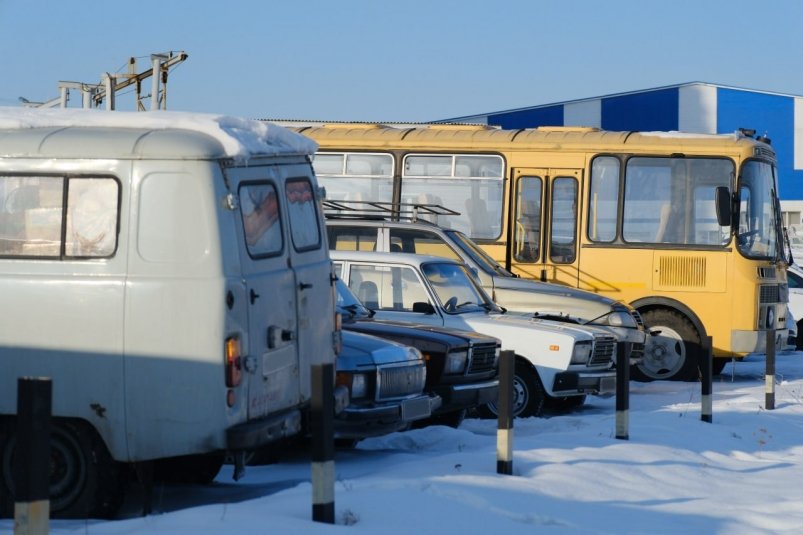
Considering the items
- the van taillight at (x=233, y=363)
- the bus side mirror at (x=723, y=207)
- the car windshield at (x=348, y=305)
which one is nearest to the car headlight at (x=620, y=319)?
the bus side mirror at (x=723, y=207)

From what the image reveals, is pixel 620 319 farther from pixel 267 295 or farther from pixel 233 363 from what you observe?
pixel 233 363

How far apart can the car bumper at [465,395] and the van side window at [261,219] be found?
10.3 ft

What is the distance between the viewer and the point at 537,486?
28.2 feet

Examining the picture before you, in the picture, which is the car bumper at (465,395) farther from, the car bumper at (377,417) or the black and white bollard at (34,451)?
the black and white bollard at (34,451)

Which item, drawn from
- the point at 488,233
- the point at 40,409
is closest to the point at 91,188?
the point at 40,409

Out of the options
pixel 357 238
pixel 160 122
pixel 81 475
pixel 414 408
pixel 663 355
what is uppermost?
pixel 160 122

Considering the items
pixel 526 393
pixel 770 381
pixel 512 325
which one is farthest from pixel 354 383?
pixel 770 381

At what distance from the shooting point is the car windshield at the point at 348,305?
1170cm

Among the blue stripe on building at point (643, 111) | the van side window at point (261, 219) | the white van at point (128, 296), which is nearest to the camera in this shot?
the white van at point (128, 296)

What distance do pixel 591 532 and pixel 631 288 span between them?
1163 centimetres

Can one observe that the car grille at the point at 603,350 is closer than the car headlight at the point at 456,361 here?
No

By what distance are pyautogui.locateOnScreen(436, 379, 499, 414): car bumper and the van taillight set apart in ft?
12.1

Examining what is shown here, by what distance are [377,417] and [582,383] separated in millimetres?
4266

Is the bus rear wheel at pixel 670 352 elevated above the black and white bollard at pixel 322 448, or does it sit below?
below
